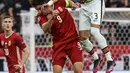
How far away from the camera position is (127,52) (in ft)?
38.1

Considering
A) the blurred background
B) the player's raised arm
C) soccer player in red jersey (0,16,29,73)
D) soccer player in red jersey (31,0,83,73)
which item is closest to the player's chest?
soccer player in red jersey (0,16,29,73)

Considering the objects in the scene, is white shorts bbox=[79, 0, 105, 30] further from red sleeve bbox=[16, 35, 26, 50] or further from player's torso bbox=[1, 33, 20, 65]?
player's torso bbox=[1, 33, 20, 65]

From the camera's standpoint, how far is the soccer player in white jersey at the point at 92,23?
875 cm

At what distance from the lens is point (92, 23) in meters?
8.82

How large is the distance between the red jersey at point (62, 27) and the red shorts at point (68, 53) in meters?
0.08

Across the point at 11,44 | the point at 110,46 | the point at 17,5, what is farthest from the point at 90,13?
the point at 17,5

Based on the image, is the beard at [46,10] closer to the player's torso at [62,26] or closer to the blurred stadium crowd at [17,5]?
the player's torso at [62,26]

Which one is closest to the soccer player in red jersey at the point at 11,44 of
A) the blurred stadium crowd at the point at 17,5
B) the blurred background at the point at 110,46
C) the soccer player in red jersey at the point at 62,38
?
the soccer player in red jersey at the point at 62,38

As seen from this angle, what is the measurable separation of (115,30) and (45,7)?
160 inches

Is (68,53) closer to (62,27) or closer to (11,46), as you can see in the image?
(62,27)

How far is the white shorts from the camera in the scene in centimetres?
883

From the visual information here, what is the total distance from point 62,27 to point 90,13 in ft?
2.49

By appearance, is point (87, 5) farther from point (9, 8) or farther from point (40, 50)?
point (9, 8)

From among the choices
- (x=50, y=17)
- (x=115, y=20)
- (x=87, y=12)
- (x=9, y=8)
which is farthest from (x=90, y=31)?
(x=9, y=8)
